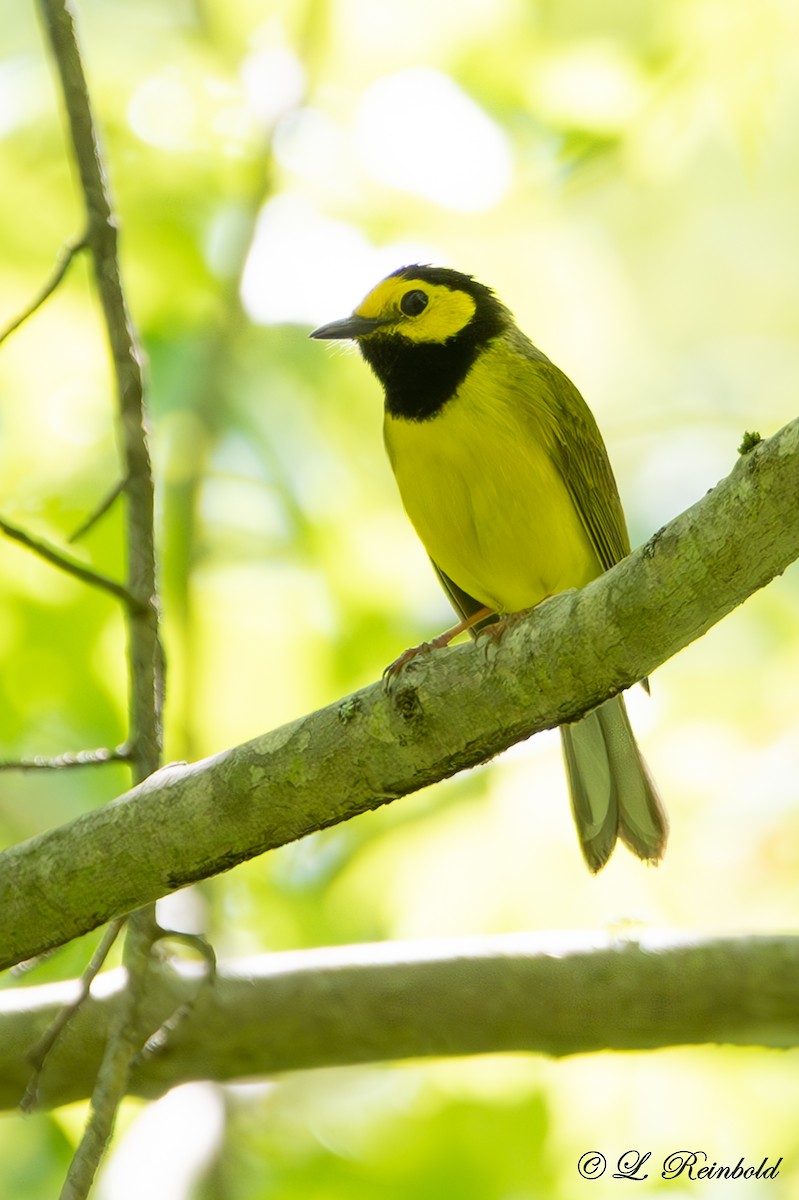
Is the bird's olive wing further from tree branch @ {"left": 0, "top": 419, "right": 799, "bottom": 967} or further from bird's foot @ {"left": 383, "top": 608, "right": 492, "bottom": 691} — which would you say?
tree branch @ {"left": 0, "top": 419, "right": 799, "bottom": 967}

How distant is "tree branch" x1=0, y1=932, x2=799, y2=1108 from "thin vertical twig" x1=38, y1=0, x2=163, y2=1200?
0.25 metres

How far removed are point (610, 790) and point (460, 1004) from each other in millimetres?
1056

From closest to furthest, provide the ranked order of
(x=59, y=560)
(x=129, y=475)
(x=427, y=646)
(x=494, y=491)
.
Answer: (x=59, y=560), (x=129, y=475), (x=427, y=646), (x=494, y=491)

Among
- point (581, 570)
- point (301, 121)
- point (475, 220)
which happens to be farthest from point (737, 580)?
point (301, 121)

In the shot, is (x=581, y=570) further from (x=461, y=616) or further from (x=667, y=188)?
(x=667, y=188)

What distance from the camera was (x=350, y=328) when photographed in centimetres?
610

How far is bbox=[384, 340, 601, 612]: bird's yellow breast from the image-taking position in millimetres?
5324

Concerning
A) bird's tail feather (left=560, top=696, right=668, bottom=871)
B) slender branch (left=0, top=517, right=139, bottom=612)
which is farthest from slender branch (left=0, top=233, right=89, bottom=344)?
bird's tail feather (left=560, top=696, right=668, bottom=871)

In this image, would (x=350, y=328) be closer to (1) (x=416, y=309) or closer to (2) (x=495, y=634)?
(1) (x=416, y=309)

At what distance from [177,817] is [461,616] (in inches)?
120

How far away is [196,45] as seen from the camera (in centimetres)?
748

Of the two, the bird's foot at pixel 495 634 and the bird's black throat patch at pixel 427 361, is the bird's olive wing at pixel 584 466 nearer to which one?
the bird's black throat patch at pixel 427 361

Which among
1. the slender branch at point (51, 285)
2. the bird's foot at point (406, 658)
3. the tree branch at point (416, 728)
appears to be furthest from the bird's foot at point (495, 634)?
the slender branch at point (51, 285)

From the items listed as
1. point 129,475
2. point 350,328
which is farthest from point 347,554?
point 129,475
